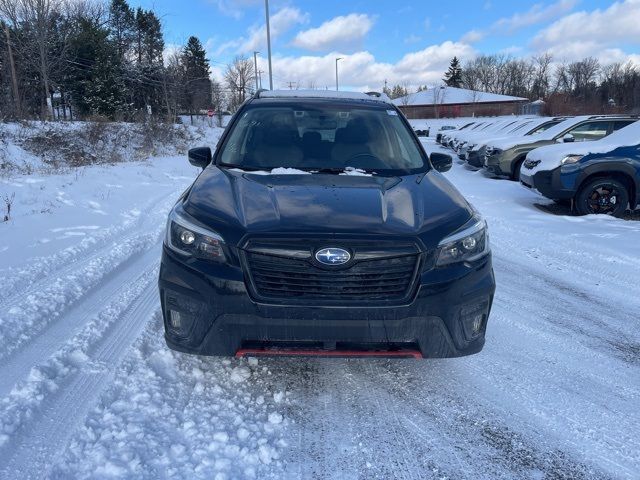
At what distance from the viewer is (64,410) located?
2.61m

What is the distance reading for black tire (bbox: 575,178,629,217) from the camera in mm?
8219

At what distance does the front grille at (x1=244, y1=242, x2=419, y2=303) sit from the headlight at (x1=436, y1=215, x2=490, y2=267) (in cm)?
28

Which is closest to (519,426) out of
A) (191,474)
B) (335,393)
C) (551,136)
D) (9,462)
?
(335,393)

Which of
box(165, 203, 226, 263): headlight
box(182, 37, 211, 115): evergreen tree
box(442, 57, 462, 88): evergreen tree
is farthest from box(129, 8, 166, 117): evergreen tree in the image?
box(442, 57, 462, 88): evergreen tree

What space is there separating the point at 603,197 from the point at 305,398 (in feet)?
24.6

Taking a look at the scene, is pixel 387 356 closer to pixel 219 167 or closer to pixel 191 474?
pixel 191 474

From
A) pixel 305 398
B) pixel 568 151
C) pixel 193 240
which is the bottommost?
pixel 305 398

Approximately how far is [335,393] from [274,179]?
4.88ft

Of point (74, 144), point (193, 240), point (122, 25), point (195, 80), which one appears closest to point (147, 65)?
point (195, 80)

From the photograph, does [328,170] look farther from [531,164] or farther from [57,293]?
[531,164]

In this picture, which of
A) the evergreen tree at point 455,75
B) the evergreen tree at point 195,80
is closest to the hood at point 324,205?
the evergreen tree at point 195,80

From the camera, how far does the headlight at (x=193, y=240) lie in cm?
269

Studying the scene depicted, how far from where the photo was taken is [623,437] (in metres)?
2.56

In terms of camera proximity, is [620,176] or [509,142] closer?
[620,176]
